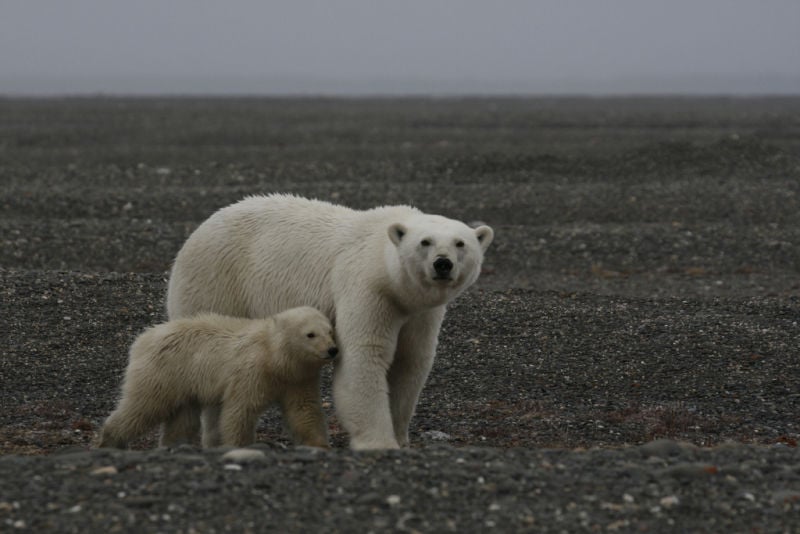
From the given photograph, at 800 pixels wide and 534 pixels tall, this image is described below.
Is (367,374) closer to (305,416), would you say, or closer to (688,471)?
(305,416)

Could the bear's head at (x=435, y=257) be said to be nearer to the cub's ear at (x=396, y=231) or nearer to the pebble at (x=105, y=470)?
the cub's ear at (x=396, y=231)

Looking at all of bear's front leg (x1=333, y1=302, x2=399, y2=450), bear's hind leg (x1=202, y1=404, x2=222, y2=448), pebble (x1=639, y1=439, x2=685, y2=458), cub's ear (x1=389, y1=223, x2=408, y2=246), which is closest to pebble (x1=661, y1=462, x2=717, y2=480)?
pebble (x1=639, y1=439, x2=685, y2=458)

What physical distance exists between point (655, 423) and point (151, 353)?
3.28m

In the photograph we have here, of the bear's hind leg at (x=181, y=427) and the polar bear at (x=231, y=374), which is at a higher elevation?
the polar bear at (x=231, y=374)

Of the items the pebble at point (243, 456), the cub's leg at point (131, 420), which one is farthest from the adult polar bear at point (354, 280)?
the pebble at point (243, 456)

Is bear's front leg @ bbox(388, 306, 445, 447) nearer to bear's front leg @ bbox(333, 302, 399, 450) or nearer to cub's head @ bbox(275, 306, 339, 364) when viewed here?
bear's front leg @ bbox(333, 302, 399, 450)

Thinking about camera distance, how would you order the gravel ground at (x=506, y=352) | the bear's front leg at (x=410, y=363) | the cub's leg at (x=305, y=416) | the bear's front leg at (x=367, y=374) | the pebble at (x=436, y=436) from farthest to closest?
the pebble at (x=436, y=436) < the bear's front leg at (x=410, y=363) < the cub's leg at (x=305, y=416) < the bear's front leg at (x=367, y=374) < the gravel ground at (x=506, y=352)

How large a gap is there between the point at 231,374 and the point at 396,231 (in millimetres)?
1194

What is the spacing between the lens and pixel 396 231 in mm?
5754

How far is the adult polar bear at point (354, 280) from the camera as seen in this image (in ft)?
18.7

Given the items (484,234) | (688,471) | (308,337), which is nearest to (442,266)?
(484,234)

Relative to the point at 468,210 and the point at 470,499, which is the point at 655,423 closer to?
the point at 470,499

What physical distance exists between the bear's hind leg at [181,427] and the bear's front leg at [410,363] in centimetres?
113

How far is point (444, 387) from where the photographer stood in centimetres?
825
